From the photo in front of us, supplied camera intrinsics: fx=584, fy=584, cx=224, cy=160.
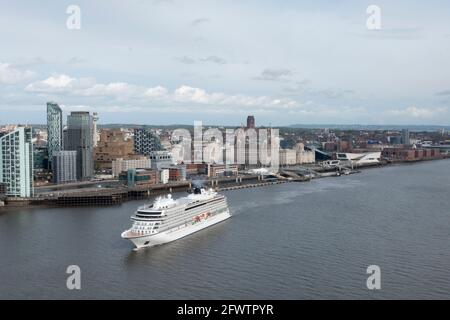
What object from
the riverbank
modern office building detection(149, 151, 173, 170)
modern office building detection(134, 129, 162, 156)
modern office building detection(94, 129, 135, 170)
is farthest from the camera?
modern office building detection(134, 129, 162, 156)

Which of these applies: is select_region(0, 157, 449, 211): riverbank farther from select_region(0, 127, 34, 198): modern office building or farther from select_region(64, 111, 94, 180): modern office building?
select_region(64, 111, 94, 180): modern office building

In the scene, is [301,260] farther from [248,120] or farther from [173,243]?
[248,120]

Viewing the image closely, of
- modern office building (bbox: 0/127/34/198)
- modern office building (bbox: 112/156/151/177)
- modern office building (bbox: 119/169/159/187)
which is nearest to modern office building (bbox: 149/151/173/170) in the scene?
modern office building (bbox: 112/156/151/177)

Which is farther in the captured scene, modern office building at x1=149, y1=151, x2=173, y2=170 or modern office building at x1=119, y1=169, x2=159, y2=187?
modern office building at x1=149, y1=151, x2=173, y2=170

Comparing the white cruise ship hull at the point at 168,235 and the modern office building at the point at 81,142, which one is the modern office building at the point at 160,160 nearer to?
the modern office building at the point at 81,142

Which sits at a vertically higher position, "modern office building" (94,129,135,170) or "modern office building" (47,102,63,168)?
"modern office building" (47,102,63,168)
